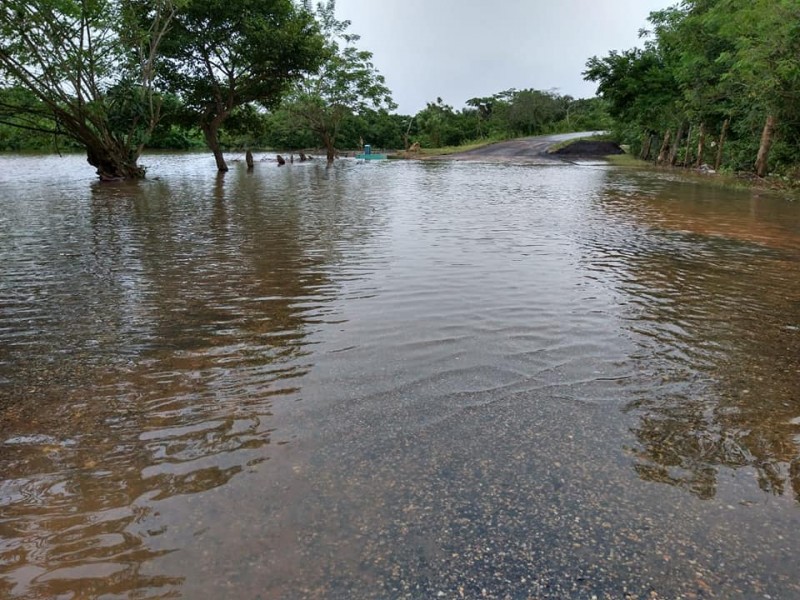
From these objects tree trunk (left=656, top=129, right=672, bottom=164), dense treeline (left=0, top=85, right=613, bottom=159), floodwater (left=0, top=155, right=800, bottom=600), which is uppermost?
dense treeline (left=0, top=85, right=613, bottom=159)

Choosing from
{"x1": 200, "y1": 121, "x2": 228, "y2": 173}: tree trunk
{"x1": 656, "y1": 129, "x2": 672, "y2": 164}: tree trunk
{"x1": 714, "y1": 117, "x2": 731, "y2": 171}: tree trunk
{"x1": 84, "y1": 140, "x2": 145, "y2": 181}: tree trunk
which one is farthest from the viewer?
{"x1": 656, "y1": 129, "x2": 672, "y2": 164}: tree trunk

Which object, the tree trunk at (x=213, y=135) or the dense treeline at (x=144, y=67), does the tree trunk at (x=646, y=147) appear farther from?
the tree trunk at (x=213, y=135)

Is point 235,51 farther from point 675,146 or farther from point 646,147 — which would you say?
point 646,147

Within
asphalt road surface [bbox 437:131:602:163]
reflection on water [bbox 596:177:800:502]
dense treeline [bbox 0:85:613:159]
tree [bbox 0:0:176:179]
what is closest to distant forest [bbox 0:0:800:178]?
tree [bbox 0:0:176:179]

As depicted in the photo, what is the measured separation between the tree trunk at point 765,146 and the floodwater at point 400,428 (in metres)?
17.7

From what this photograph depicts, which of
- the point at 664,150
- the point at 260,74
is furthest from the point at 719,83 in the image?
the point at 260,74

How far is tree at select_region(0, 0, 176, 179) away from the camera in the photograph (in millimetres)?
18031

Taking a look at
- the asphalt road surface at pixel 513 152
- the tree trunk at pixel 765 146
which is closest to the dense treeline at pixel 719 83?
the tree trunk at pixel 765 146

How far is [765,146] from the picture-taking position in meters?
22.5

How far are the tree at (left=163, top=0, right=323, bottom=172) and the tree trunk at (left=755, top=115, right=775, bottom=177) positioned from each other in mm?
20033

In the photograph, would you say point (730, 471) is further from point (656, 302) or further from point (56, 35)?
point (56, 35)

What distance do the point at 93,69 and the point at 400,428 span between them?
75.5ft

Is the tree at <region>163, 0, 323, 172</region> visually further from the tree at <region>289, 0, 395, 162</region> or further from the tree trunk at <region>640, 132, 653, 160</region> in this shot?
the tree trunk at <region>640, 132, 653, 160</region>

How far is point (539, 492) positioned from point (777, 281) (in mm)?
6067
